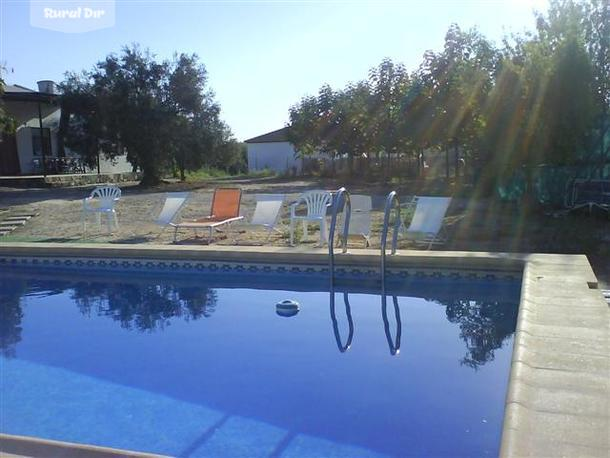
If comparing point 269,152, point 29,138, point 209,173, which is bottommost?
point 209,173

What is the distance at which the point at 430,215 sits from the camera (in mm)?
7789

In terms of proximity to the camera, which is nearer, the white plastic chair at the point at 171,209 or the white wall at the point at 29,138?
the white plastic chair at the point at 171,209

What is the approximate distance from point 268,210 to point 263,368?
15.2 ft

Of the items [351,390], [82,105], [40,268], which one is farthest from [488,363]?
[82,105]

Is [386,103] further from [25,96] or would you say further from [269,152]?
[269,152]

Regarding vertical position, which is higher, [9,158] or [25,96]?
[25,96]

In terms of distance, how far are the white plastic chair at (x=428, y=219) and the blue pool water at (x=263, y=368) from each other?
4.02 ft

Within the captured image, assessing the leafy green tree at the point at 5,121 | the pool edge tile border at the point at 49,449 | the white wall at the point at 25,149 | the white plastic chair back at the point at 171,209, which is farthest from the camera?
the white wall at the point at 25,149

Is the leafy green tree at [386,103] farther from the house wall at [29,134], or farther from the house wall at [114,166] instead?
the house wall at [114,166]

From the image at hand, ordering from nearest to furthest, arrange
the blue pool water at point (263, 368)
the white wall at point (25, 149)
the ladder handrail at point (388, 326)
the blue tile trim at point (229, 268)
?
the blue pool water at point (263, 368) → the ladder handrail at point (388, 326) → the blue tile trim at point (229, 268) → the white wall at point (25, 149)

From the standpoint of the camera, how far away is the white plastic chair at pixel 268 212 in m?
8.73

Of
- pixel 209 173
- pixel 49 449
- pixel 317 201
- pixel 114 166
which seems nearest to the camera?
pixel 49 449

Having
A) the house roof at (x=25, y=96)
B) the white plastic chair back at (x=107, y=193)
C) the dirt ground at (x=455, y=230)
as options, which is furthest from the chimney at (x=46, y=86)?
the white plastic chair back at (x=107, y=193)

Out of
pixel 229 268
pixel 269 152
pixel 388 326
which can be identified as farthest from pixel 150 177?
pixel 269 152
